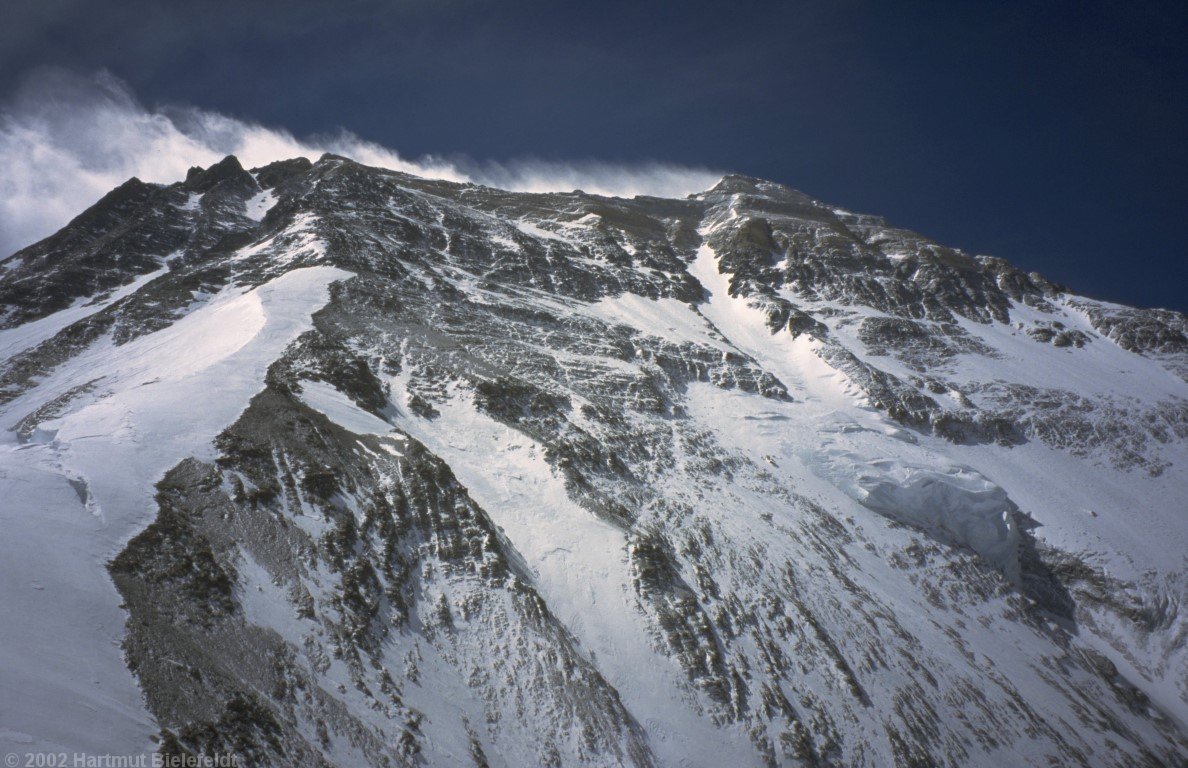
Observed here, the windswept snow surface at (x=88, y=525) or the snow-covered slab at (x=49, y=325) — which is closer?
the windswept snow surface at (x=88, y=525)

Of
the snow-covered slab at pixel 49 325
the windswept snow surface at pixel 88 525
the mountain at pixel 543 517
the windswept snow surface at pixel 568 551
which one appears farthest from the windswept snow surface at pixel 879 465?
the snow-covered slab at pixel 49 325

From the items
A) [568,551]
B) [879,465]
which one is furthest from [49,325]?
[879,465]

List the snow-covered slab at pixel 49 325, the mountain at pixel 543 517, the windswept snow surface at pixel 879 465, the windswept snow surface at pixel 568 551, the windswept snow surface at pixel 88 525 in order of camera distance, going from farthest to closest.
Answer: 1. the snow-covered slab at pixel 49 325
2. the windswept snow surface at pixel 879 465
3. the windswept snow surface at pixel 568 551
4. the mountain at pixel 543 517
5. the windswept snow surface at pixel 88 525

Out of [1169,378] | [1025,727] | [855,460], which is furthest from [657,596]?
[1169,378]

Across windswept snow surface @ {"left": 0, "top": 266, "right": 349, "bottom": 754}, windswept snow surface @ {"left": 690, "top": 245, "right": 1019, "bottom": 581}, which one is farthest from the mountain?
windswept snow surface @ {"left": 690, "top": 245, "right": 1019, "bottom": 581}

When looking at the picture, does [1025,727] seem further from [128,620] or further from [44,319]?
[44,319]

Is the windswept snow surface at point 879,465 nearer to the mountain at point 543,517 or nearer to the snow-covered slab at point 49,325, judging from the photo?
the mountain at point 543,517
